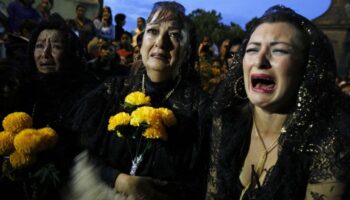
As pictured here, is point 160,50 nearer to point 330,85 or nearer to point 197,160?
point 197,160

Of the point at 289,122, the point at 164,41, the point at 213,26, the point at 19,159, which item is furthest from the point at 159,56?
the point at 213,26

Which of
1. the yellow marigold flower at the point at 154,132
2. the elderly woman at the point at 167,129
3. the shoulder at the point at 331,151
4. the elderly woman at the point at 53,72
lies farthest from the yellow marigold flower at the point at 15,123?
the shoulder at the point at 331,151

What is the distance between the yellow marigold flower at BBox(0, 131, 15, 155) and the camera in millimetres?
2412

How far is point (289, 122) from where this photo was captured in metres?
2.33

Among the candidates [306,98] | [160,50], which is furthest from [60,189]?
[306,98]

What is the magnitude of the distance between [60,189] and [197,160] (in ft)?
3.08

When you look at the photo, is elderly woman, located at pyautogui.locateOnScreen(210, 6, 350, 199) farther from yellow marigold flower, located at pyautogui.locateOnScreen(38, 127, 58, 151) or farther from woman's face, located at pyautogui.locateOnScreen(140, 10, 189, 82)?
yellow marigold flower, located at pyautogui.locateOnScreen(38, 127, 58, 151)

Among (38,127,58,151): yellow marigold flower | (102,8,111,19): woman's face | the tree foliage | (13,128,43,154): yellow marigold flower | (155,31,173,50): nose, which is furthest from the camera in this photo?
the tree foliage

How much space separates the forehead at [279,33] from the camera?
2.28 meters

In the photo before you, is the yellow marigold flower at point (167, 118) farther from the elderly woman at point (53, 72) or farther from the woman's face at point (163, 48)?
the elderly woman at point (53, 72)

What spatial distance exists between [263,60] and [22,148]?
149cm

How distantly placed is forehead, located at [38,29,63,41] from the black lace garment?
847 millimetres

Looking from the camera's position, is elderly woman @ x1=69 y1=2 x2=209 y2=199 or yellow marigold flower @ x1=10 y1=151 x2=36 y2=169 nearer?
yellow marigold flower @ x1=10 y1=151 x2=36 y2=169

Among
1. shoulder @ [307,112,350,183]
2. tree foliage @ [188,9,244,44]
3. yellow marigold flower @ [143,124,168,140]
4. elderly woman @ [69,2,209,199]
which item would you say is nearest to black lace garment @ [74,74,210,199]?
elderly woman @ [69,2,209,199]
